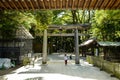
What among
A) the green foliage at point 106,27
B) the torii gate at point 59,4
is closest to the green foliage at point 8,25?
the green foliage at point 106,27

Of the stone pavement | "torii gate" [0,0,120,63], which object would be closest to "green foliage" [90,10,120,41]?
the stone pavement

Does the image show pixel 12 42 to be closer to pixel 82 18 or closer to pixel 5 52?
pixel 5 52

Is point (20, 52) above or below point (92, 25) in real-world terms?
below

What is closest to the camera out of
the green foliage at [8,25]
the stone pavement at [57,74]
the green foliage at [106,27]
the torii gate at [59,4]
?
the torii gate at [59,4]

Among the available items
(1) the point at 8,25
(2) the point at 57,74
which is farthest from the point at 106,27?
(2) the point at 57,74

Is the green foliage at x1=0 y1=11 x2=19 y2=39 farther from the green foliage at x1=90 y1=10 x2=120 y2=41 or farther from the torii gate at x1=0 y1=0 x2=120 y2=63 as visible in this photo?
the torii gate at x1=0 y1=0 x2=120 y2=63

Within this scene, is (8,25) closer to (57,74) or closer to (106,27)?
(57,74)

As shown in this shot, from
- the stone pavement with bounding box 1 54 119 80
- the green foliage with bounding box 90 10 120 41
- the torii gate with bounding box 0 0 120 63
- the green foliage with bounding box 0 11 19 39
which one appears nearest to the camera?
the torii gate with bounding box 0 0 120 63

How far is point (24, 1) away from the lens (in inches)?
344

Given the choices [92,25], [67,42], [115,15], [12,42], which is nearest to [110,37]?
[92,25]

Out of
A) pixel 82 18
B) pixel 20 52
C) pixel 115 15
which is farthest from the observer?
pixel 82 18

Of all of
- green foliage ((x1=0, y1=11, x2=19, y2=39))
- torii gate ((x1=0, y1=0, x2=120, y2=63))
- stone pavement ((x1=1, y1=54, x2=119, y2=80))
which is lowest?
Answer: stone pavement ((x1=1, y1=54, x2=119, y2=80))

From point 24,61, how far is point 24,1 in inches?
792

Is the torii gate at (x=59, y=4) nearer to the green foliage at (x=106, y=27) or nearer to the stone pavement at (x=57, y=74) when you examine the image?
the stone pavement at (x=57, y=74)
